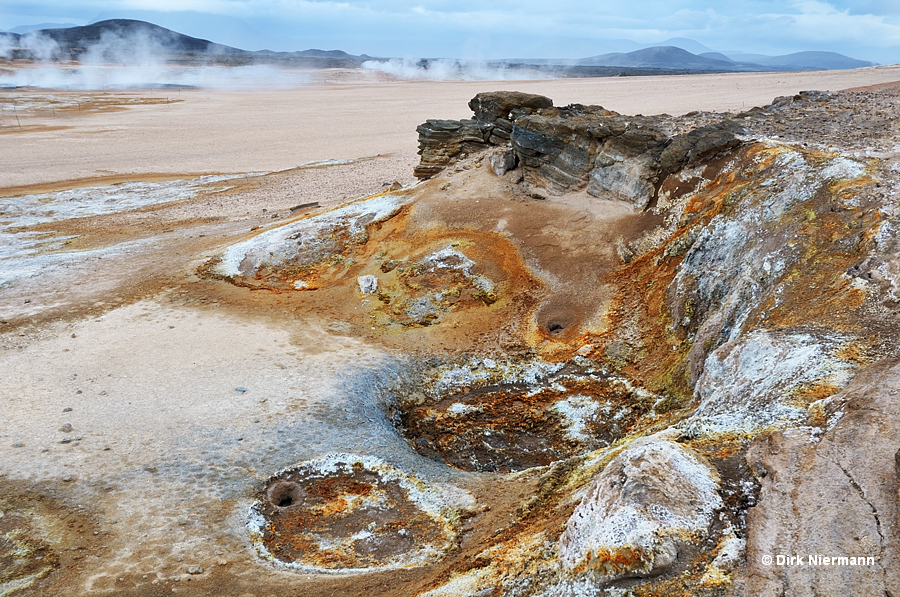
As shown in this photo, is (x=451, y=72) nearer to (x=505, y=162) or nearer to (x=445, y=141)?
(x=445, y=141)

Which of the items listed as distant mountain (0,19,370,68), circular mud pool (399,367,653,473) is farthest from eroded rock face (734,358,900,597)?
distant mountain (0,19,370,68)

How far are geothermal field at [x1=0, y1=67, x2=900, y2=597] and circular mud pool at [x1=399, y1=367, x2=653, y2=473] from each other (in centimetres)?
6

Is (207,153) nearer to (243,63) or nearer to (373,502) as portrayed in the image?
(373,502)

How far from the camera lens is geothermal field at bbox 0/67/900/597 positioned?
548 centimetres

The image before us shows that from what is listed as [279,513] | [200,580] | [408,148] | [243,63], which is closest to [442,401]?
[279,513]

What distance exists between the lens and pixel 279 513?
8547 mm

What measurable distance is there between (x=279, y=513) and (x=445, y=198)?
1020 cm

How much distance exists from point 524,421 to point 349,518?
373 cm

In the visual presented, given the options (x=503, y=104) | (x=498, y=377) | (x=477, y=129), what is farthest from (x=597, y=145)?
(x=498, y=377)

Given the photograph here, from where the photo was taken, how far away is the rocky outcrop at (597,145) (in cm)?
1391

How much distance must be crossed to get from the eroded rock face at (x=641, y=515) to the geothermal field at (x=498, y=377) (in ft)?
0.08

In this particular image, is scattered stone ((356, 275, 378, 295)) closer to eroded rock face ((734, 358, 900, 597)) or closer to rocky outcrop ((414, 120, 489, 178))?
rocky outcrop ((414, 120, 489, 178))

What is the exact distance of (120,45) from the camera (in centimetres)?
13350

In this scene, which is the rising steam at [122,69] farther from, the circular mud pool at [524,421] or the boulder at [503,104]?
the circular mud pool at [524,421]
